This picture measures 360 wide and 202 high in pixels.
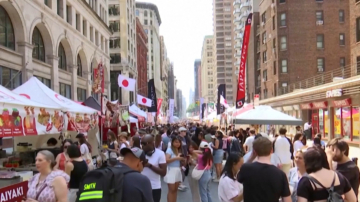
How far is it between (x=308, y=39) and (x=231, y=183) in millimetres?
45474

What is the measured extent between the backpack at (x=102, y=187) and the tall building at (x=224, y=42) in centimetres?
13413

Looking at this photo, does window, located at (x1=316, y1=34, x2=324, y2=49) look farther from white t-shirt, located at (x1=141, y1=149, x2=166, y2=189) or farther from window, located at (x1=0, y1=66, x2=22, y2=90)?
white t-shirt, located at (x1=141, y1=149, x2=166, y2=189)

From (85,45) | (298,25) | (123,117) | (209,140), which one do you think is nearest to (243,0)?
(298,25)

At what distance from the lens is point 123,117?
74.7 ft

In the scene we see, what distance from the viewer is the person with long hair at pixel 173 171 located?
8.52 m

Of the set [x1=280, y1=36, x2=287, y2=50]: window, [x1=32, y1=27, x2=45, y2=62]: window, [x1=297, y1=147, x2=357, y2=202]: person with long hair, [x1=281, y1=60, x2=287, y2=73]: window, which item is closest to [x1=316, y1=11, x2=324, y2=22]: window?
[x1=280, y1=36, x2=287, y2=50]: window

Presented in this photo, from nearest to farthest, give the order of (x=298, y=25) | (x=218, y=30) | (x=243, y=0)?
1. (x=298, y=25)
2. (x=243, y=0)
3. (x=218, y=30)

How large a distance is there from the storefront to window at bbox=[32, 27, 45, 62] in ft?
65.6

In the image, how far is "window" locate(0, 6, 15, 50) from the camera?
20.2 m

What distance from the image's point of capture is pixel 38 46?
25.1 meters

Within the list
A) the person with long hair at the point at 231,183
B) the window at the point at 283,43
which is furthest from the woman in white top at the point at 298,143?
the window at the point at 283,43

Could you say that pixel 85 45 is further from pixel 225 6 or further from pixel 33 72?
pixel 225 6

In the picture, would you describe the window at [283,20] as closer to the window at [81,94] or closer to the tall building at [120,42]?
the tall building at [120,42]

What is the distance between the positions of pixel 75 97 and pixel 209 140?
70.5 ft
